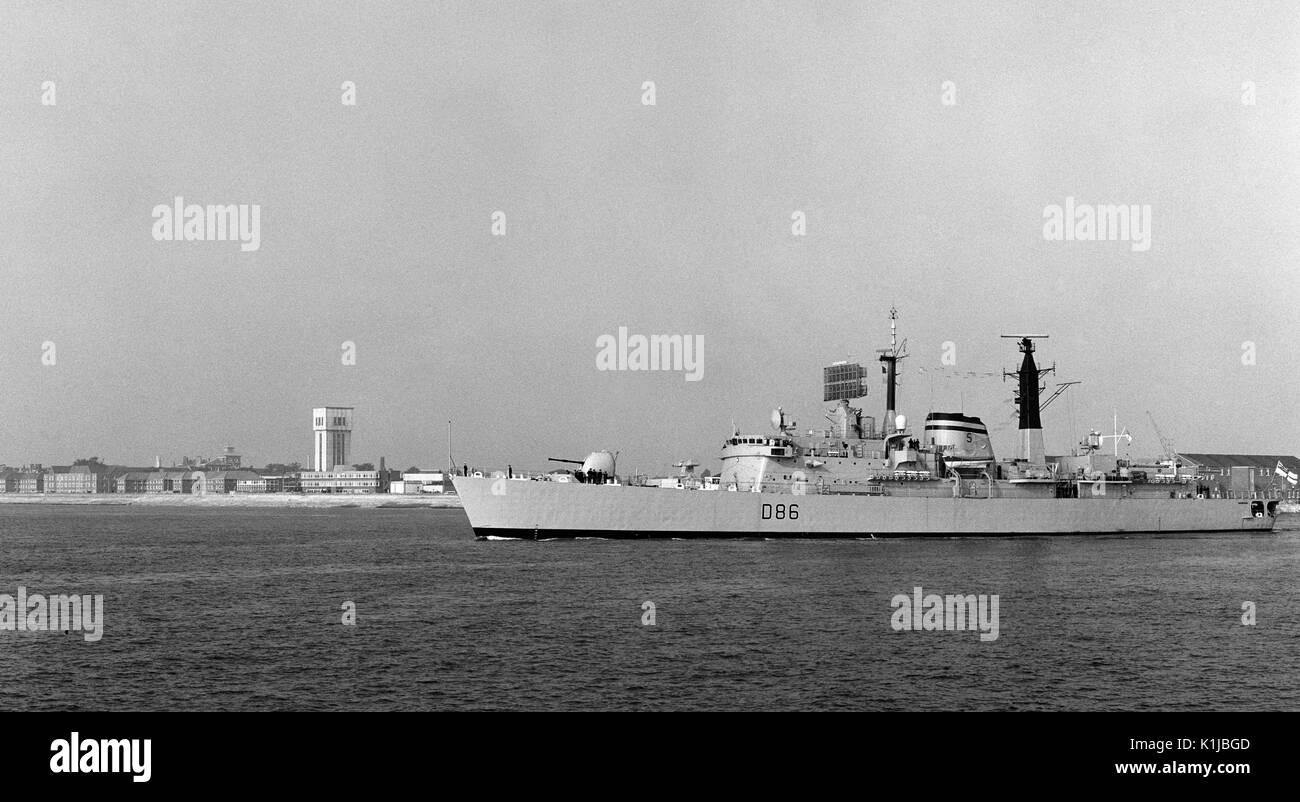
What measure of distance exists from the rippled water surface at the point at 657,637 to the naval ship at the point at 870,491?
5041mm

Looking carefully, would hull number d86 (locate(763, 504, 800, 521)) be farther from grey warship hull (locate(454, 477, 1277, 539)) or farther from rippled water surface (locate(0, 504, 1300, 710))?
rippled water surface (locate(0, 504, 1300, 710))

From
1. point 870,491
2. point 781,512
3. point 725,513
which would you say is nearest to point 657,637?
point 725,513

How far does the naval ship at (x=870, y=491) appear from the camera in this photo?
48.9m

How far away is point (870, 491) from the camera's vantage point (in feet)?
175

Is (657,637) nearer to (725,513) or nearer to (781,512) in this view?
(725,513)

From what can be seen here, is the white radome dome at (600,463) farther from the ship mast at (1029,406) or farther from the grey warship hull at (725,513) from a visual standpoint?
the ship mast at (1029,406)

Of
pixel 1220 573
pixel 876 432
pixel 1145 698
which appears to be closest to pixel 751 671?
pixel 1145 698

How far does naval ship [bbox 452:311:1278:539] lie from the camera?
160 feet

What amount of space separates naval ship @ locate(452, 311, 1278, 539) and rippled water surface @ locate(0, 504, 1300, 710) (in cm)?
504

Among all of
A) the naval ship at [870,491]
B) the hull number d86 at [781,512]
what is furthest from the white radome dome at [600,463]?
the hull number d86 at [781,512]

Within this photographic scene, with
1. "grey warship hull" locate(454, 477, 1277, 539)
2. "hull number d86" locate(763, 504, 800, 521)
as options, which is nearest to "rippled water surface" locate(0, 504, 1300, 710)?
"grey warship hull" locate(454, 477, 1277, 539)

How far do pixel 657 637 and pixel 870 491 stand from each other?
31.8 m

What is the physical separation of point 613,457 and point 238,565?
59.2 ft
